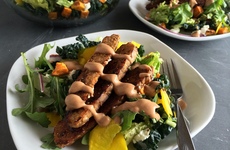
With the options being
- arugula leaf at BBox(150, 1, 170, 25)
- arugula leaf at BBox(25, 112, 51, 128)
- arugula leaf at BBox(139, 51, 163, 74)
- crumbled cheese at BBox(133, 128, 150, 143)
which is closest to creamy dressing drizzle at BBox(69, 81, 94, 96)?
arugula leaf at BBox(25, 112, 51, 128)

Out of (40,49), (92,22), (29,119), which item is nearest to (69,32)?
(92,22)

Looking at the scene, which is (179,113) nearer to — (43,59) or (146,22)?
(43,59)

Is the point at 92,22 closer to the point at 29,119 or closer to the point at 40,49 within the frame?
the point at 40,49

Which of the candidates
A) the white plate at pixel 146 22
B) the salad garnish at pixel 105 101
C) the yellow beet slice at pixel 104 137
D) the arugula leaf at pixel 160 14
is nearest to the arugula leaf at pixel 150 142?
the salad garnish at pixel 105 101

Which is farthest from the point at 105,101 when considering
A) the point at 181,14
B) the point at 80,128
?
the point at 181,14

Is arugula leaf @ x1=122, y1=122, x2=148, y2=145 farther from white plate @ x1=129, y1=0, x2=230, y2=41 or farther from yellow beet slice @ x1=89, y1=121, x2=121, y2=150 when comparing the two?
white plate @ x1=129, y1=0, x2=230, y2=41
